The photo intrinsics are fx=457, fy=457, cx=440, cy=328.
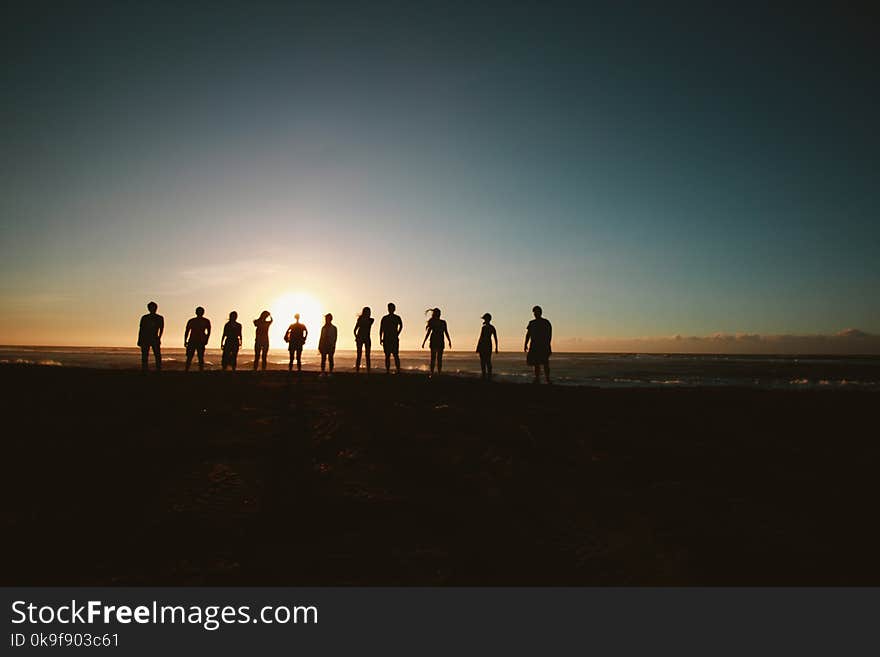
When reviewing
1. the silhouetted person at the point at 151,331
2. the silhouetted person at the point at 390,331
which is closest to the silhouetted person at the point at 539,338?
the silhouetted person at the point at 390,331

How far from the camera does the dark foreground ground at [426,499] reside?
12.7ft

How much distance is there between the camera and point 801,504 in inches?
205

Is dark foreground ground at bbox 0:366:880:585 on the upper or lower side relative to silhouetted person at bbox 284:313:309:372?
lower

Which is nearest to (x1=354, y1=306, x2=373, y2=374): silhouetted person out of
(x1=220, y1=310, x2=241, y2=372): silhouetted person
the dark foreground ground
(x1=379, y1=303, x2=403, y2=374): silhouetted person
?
(x1=379, y1=303, x2=403, y2=374): silhouetted person

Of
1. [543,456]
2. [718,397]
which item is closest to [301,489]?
[543,456]

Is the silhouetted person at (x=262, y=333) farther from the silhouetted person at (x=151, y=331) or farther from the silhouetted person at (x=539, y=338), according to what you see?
the silhouetted person at (x=539, y=338)

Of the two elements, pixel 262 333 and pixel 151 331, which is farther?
pixel 262 333

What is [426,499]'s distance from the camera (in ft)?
16.8

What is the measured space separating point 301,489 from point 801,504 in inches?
225

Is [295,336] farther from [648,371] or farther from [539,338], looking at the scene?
[648,371]

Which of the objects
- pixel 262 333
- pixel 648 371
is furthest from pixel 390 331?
pixel 648 371

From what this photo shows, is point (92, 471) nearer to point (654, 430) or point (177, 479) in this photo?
point (177, 479)

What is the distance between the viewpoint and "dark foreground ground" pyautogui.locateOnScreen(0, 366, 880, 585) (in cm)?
388

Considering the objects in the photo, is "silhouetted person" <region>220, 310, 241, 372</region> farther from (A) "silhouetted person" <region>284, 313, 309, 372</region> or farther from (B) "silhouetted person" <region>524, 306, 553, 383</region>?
(B) "silhouetted person" <region>524, 306, 553, 383</region>
